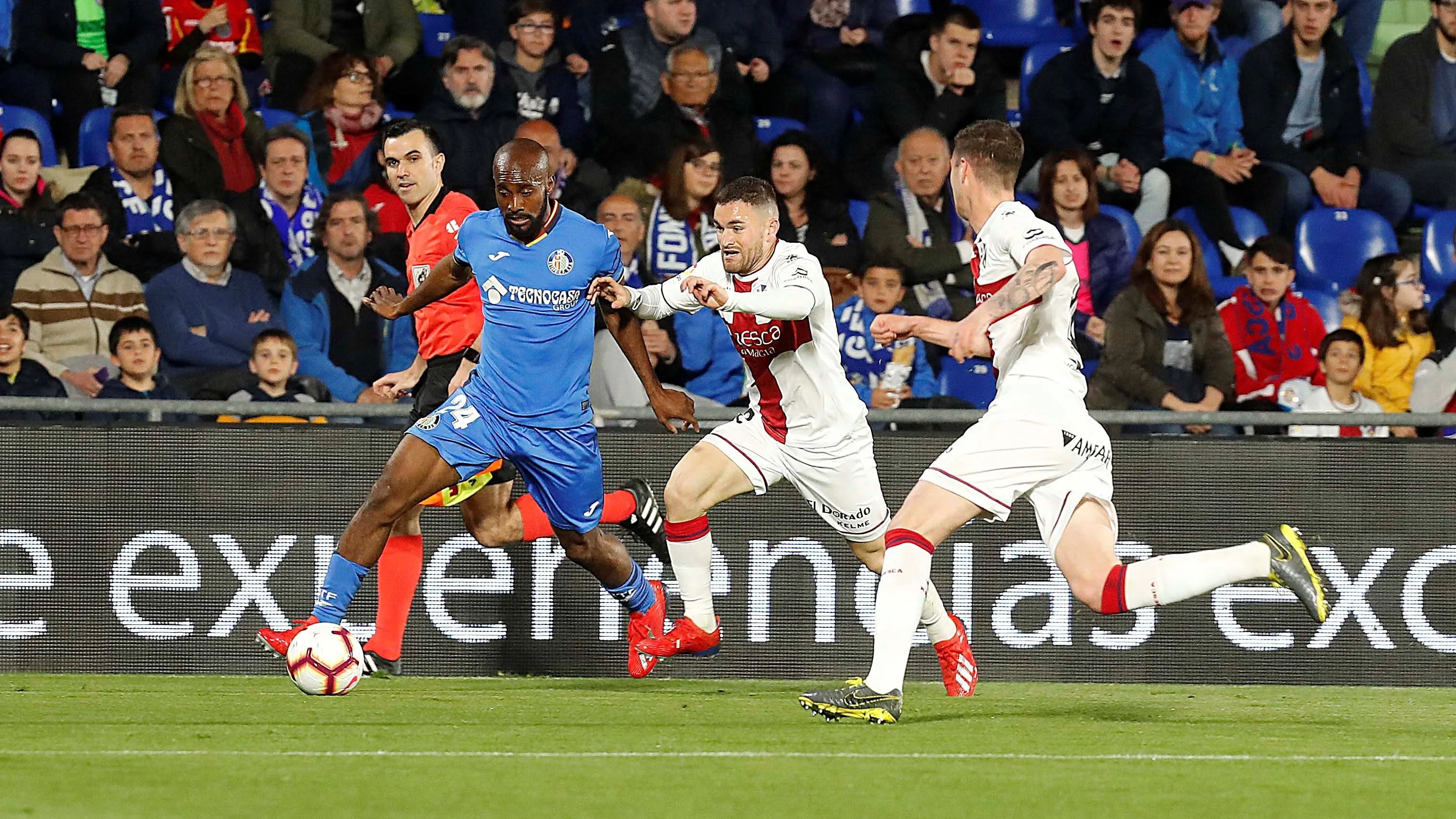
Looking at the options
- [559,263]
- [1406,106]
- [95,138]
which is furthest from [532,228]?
[1406,106]

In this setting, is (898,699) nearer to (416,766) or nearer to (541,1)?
(416,766)

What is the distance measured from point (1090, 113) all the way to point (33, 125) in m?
6.48

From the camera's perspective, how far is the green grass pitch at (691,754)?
4.53m

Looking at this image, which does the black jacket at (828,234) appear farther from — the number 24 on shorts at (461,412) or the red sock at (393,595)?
the number 24 on shorts at (461,412)

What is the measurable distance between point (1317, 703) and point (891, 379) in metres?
3.33

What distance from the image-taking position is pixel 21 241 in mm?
9930

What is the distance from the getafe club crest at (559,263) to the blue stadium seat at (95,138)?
487 cm

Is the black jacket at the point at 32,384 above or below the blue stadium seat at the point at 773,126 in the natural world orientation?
below

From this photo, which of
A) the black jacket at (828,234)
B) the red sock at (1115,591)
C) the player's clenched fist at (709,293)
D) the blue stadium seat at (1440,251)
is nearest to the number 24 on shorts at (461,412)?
the player's clenched fist at (709,293)

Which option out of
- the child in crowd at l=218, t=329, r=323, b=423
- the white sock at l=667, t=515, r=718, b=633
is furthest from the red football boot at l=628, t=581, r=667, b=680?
the child in crowd at l=218, t=329, r=323, b=423

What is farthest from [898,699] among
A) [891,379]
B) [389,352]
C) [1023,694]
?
[389,352]

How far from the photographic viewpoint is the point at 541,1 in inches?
441

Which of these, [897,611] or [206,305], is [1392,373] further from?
[206,305]

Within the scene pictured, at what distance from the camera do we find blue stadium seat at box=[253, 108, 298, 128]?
10781mm
